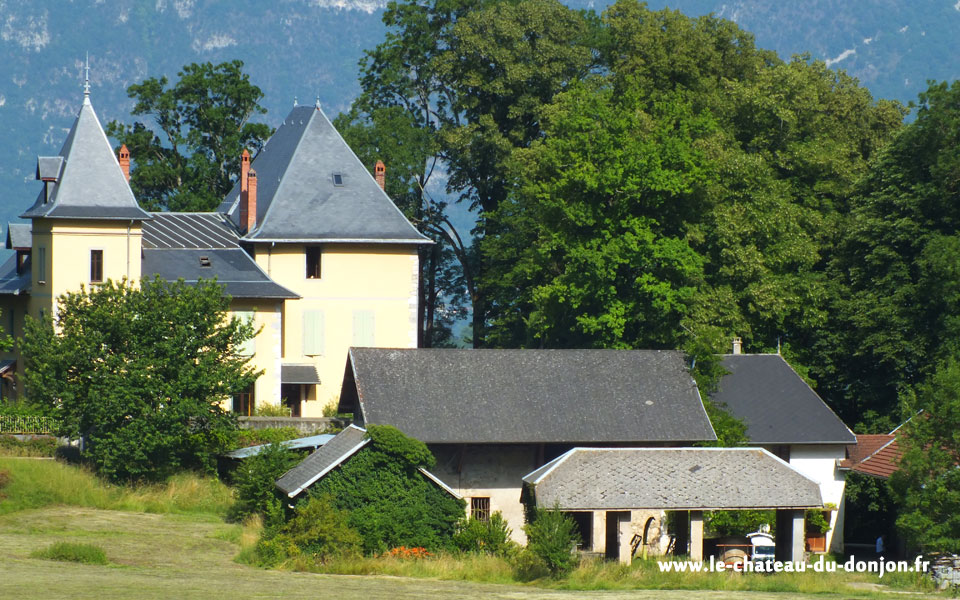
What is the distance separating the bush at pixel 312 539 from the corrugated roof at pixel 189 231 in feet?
60.2

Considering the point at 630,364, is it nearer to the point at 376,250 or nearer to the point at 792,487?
the point at 792,487

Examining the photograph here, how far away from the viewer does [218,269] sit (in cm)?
4641

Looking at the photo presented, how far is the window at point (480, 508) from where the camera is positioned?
3516 centimetres

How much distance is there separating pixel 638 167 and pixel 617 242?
235cm

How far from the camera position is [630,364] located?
3809 centimetres

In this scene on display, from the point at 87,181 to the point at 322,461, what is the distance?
1566 cm

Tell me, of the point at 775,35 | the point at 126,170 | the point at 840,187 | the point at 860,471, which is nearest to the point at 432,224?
the point at 126,170

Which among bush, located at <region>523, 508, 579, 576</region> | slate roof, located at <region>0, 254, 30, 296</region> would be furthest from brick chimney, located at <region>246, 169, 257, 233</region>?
bush, located at <region>523, 508, 579, 576</region>

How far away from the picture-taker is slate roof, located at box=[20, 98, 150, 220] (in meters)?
44.0

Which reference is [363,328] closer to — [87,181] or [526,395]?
[87,181]

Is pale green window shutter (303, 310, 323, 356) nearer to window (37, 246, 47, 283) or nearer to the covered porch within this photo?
window (37, 246, 47, 283)

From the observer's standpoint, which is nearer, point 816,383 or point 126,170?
point 816,383

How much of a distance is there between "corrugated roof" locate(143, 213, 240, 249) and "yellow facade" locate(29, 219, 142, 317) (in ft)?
9.13

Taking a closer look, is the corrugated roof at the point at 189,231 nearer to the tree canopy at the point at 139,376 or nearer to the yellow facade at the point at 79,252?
the yellow facade at the point at 79,252
